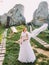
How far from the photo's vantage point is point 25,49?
4.95 m

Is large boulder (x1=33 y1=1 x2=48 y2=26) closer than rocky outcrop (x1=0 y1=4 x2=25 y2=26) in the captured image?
Yes

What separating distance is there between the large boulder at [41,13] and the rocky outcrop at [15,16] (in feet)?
2.07

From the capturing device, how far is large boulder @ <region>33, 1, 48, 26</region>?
10.2m

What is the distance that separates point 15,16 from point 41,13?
1260mm

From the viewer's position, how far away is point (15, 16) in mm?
10453

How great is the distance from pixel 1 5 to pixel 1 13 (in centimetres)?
40

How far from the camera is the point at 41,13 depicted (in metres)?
A: 10.5

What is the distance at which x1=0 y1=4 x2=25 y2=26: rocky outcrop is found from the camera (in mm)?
10297

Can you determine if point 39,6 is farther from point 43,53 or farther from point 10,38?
point 43,53

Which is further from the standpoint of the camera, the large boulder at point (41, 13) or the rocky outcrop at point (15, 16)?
the rocky outcrop at point (15, 16)

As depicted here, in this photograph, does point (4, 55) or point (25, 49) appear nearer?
point (25, 49)

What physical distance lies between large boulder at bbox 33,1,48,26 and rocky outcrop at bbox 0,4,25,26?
24.8 inches

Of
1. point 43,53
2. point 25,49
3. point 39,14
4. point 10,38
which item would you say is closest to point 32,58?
point 25,49

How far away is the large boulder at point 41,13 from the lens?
400 inches
